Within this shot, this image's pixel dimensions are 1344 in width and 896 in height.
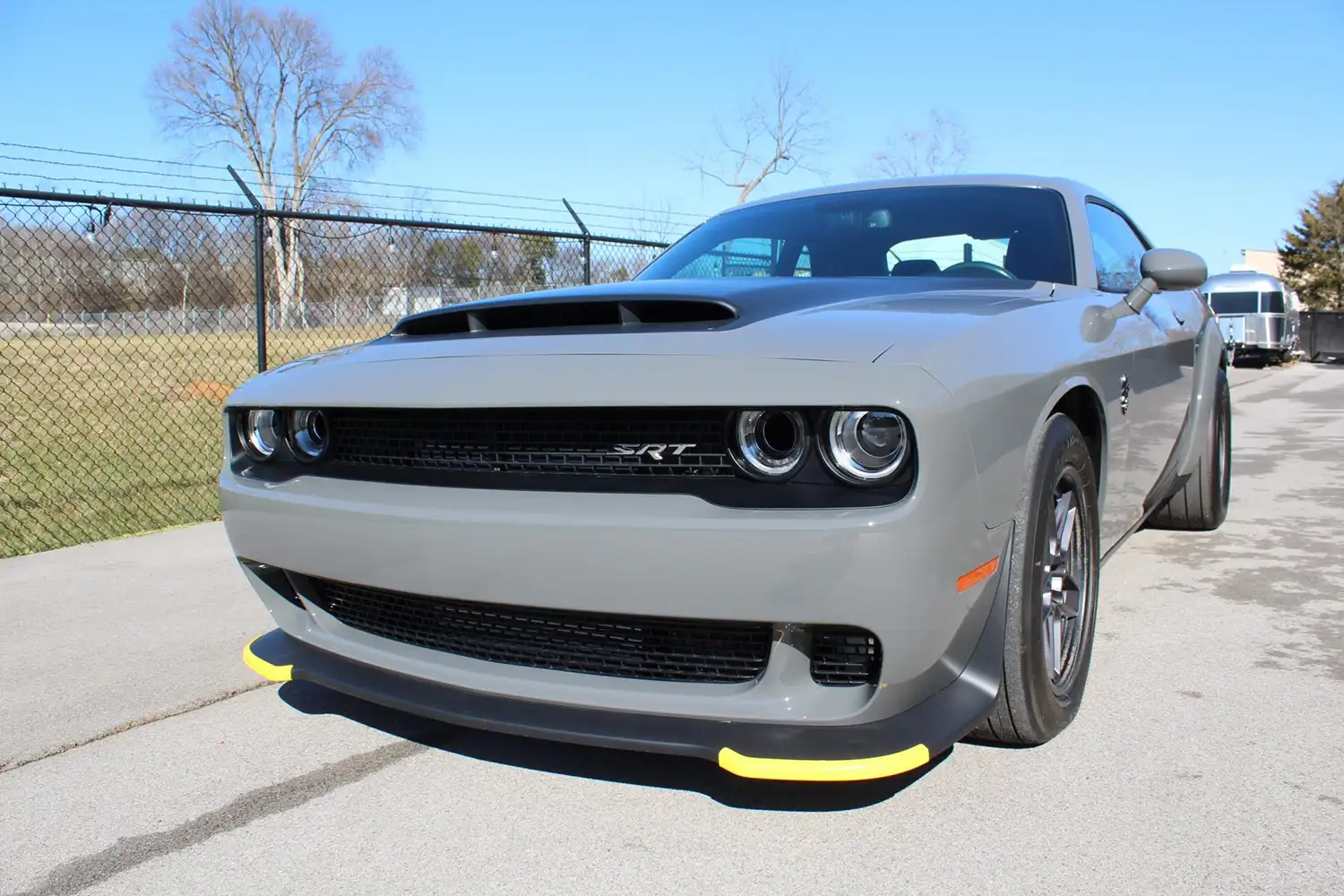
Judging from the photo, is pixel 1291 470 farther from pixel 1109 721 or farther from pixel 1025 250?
pixel 1109 721

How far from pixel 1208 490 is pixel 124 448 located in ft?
27.0

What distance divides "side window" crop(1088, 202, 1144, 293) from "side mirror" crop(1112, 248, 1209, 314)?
0.15 m

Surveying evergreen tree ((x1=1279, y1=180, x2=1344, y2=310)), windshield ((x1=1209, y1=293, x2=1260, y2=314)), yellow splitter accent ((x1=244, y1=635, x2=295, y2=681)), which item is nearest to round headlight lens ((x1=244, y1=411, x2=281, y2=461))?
yellow splitter accent ((x1=244, y1=635, x2=295, y2=681))

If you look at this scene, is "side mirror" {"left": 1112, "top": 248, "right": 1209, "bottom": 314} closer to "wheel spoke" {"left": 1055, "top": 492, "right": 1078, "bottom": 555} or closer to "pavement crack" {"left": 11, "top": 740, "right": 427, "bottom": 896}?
"wheel spoke" {"left": 1055, "top": 492, "right": 1078, "bottom": 555}

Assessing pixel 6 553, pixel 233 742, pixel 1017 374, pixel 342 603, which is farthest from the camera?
pixel 6 553

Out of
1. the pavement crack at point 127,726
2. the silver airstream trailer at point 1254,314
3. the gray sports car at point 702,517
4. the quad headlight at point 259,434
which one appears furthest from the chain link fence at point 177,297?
the silver airstream trailer at point 1254,314

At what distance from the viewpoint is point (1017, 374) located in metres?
2.22

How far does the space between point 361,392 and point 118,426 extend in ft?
32.5

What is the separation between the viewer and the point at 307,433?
8.66 feet

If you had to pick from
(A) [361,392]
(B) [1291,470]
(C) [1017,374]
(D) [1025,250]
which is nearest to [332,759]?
(A) [361,392]

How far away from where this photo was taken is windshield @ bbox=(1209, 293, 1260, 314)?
25.4 metres

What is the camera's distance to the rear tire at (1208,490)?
4.75m

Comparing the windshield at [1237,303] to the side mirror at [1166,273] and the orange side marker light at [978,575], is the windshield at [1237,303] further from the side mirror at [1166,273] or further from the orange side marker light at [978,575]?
the orange side marker light at [978,575]

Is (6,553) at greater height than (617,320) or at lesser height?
lesser
